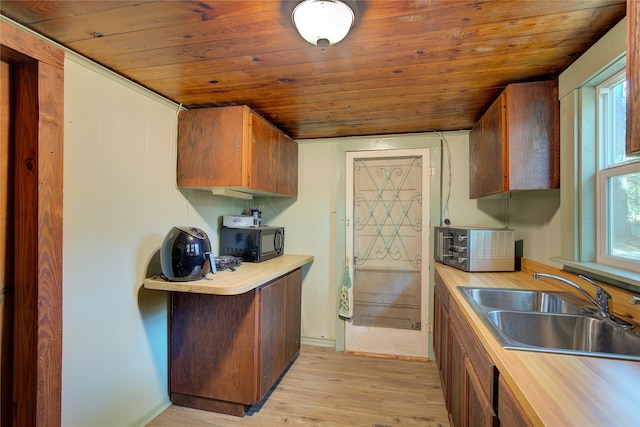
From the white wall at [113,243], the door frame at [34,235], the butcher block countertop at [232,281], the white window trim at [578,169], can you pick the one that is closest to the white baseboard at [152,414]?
the white wall at [113,243]

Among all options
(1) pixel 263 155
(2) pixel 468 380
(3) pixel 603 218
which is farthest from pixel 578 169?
(1) pixel 263 155

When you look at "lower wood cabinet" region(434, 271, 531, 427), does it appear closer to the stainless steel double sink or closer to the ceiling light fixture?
the stainless steel double sink

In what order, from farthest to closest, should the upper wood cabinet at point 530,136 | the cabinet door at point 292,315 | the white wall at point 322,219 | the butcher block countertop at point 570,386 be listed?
the white wall at point 322,219 → the cabinet door at point 292,315 → the upper wood cabinet at point 530,136 → the butcher block countertop at point 570,386

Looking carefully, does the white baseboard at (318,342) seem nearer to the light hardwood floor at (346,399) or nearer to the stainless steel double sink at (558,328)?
the light hardwood floor at (346,399)

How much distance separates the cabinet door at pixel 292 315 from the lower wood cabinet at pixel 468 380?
3.94ft

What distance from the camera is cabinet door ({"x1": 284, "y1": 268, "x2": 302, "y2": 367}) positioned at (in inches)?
94.8

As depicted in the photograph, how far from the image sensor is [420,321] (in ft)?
8.93

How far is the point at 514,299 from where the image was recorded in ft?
5.36

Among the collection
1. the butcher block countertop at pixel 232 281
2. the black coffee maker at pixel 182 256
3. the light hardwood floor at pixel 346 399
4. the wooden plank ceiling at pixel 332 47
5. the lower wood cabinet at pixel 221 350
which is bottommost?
the light hardwood floor at pixel 346 399

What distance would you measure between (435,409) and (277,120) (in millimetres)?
2489

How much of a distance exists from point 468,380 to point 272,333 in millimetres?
1316

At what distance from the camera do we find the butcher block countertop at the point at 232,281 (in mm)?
1633

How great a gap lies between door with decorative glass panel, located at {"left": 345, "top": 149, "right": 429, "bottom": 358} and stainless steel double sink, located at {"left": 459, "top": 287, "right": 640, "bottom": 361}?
120 centimetres

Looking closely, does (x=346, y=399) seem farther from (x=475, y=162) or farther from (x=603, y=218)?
(x=475, y=162)
